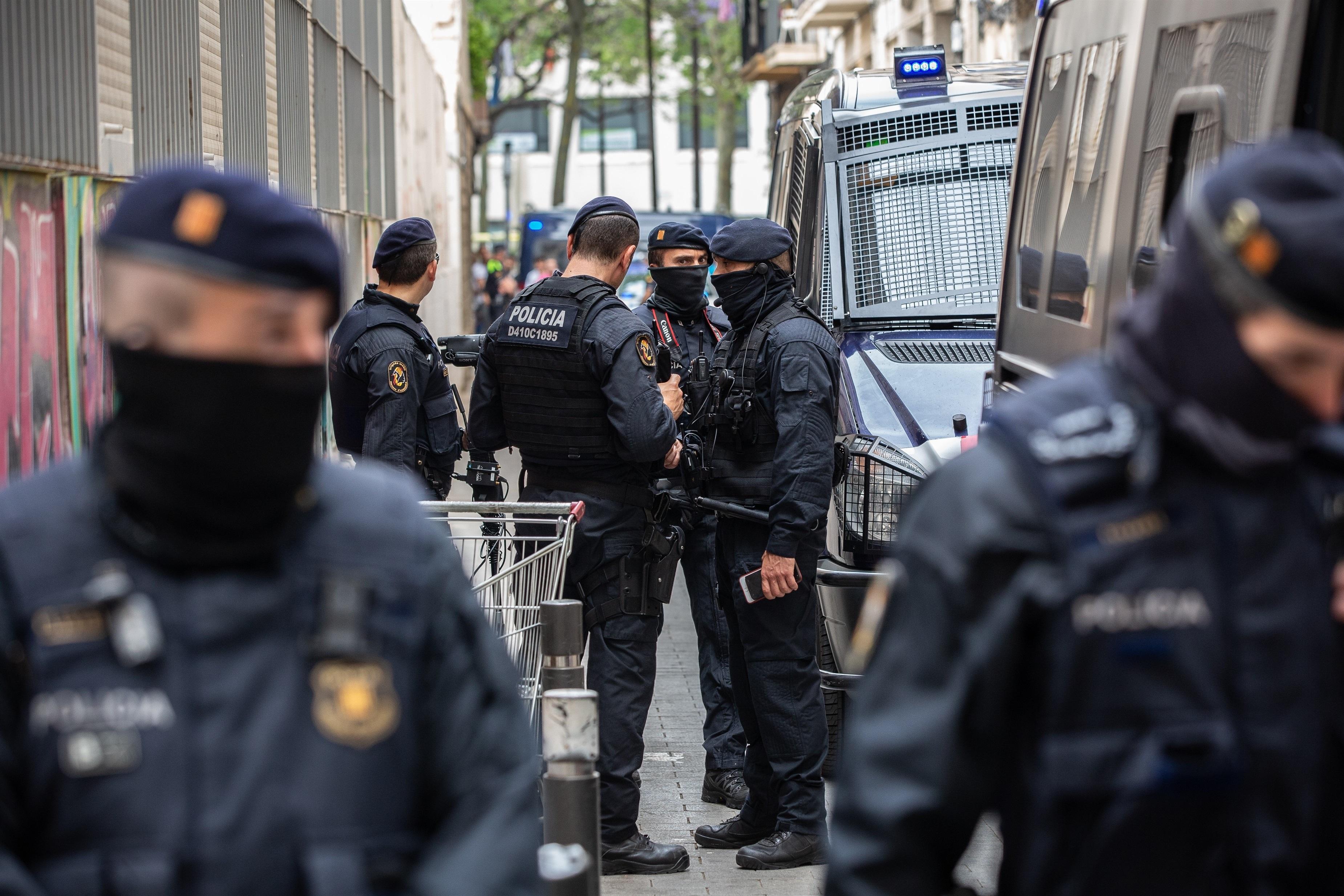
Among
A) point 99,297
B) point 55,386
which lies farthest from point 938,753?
point 99,297

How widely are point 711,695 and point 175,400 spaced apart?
467 cm

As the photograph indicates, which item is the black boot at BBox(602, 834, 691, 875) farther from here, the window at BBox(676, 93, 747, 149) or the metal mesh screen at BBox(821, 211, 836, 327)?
the window at BBox(676, 93, 747, 149)

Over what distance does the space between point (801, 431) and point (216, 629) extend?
3645mm

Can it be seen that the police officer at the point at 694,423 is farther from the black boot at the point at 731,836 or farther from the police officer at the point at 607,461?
the police officer at the point at 607,461

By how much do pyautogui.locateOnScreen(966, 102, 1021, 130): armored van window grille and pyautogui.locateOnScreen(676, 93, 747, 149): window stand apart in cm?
4856

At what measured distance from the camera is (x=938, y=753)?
1.83 m

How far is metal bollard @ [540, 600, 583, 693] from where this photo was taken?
4.20 meters

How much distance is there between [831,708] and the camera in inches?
244

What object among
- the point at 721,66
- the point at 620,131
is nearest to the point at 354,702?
the point at 721,66

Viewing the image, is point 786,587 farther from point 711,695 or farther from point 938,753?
point 938,753

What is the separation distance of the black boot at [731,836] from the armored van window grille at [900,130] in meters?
3.78

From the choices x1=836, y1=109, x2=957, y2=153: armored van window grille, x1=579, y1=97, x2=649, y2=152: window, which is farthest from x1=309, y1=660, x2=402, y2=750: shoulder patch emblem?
x1=579, y1=97, x2=649, y2=152: window

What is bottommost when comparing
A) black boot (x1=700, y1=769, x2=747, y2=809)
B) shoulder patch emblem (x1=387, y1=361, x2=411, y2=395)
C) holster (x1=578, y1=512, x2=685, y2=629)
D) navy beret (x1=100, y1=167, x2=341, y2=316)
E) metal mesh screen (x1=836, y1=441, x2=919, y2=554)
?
black boot (x1=700, y1=769, x2=747, y2=809)

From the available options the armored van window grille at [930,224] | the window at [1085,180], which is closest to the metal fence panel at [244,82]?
the armored van window grille at [930,224]
